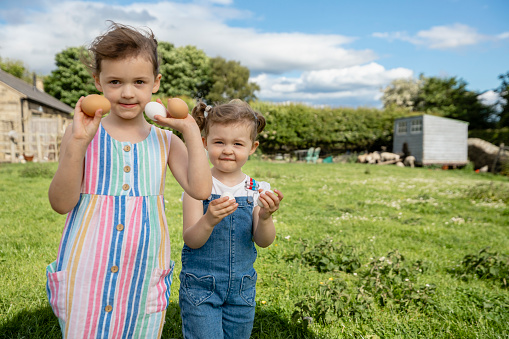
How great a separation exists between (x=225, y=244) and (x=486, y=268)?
3762 millimetres

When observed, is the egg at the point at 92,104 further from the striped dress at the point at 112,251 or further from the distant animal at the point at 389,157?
the distant animal at the point at 389,157

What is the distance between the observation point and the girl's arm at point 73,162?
4.72 feet

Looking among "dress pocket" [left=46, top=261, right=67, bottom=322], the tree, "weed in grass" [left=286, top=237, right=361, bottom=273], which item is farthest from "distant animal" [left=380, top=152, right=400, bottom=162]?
the tree

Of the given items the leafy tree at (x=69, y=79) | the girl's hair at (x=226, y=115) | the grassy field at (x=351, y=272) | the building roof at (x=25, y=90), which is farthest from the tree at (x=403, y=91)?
the girl's hair at (x=226, y=115)

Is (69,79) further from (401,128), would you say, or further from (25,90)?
(401,128)

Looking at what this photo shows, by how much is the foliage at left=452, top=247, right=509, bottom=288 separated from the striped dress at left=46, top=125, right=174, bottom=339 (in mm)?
3951

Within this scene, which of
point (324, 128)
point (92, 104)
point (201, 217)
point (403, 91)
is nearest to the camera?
point (92, 104)

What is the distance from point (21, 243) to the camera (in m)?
4.73

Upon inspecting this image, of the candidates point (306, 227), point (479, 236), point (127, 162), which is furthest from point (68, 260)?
point (479, 236)

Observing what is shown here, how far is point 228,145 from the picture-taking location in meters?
1.97

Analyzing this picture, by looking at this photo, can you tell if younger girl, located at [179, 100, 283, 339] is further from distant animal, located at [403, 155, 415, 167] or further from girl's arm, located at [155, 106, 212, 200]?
distant animal, located at [403, 155, 415, 167]

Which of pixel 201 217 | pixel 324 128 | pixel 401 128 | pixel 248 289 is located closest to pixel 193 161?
pixel 201 217

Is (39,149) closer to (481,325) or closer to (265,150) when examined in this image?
(265,150)

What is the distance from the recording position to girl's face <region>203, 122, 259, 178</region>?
1964mm
